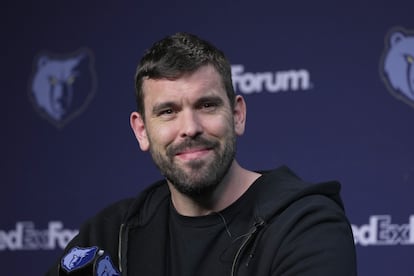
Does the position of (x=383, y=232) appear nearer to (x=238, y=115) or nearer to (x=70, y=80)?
(x=238, y=115)

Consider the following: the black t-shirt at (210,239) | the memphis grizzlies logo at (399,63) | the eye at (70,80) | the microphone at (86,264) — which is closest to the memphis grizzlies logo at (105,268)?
the microphone at (86,264)

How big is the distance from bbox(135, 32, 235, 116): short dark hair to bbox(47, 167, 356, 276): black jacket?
0.63 feet

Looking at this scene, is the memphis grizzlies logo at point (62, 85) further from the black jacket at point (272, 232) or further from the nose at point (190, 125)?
the nose at point (190, 125)

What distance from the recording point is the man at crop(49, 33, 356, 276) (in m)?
1.24

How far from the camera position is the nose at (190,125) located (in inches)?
51.6

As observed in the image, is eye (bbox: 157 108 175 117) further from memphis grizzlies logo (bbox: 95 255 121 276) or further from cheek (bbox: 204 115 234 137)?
memphis grizzlies logo (bbox: 95 255 121 276)

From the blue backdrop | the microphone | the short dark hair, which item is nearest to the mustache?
the short dark hair

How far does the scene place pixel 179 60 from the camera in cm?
135

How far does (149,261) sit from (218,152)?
24cm

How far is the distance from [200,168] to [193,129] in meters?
0.07

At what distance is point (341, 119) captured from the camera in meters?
2.09

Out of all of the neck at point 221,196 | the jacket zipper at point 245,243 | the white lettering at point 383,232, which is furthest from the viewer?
the white lettering at point 383,232

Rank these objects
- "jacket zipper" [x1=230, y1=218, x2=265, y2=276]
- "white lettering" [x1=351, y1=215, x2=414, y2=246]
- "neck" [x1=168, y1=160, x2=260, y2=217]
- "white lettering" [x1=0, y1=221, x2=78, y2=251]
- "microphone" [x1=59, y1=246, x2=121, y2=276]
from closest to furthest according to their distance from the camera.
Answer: "microphone" [x1=59, y1=246, x2=121, y2=276], "jacket zipper" [x1=230, y1=218, x2=265, y2=276], "neck" [x1=168, y1=160, x2=260, y2=217], "white lettering" [x1=351, y1=215, x2=414, y2=246], "white lettering" [x1=0, y1=221, x2=78, y2=251]

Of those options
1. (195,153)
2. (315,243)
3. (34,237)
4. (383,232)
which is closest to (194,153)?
(195,153)
